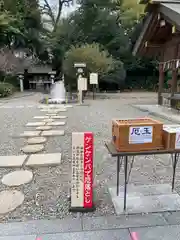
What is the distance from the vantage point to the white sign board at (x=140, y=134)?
1705 millimetres

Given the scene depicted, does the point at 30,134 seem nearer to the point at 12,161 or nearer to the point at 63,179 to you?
the point at 12,161

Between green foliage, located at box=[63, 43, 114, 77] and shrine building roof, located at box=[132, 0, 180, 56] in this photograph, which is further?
green foliage, located at box=[63, 43, 114, 77]

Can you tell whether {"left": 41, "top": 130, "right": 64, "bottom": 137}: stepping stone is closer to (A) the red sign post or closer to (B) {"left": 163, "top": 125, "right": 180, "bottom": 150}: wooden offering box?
(A) the red sign post

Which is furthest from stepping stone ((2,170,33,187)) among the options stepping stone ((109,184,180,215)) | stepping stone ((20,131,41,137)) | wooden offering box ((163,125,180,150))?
stepping stone ((20,131,41,137))

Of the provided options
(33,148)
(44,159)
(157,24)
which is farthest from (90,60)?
(44,159)

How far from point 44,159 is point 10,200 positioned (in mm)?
998

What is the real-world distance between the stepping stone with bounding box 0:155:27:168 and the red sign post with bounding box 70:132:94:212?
1.26 m

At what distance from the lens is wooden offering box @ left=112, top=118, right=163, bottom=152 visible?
1.70 metres

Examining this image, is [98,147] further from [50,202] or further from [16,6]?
[16,6]

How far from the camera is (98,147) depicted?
365cm

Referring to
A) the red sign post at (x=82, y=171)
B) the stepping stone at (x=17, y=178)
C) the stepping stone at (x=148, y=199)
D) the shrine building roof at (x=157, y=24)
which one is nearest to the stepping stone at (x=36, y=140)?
the stepping stone at (x=17, y=178)

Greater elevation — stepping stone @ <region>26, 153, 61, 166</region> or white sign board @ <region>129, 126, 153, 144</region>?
white sign board @ <region>129, 126, 153, 144</region>

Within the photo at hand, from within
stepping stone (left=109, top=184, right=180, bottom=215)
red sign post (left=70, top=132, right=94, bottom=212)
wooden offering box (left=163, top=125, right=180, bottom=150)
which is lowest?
stepping stone (left=109, top=184, right=180, bottom=215)

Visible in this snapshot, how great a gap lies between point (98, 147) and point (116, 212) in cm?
183
